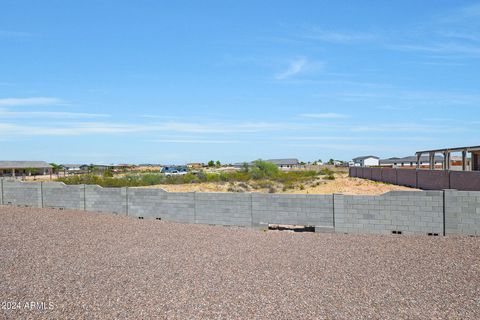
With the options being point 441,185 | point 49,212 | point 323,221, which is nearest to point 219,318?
point 323,221

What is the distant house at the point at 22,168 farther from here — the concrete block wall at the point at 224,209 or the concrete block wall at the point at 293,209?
the concrete block wall at the point at 293,209

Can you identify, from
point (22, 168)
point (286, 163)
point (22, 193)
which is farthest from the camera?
point (286, 163)

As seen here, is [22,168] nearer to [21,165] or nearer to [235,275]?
[21,165]

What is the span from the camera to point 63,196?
24.5 meters

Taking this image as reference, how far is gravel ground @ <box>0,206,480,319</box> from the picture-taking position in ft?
27.5

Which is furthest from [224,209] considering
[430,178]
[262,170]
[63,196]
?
[262,170]

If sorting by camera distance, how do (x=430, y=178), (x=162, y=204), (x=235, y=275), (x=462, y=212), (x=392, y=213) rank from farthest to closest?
(x=430, y=178) → (x=162, y=204) → (x=392, y=213) → (x=462, y=212) → (x=235, y=275)

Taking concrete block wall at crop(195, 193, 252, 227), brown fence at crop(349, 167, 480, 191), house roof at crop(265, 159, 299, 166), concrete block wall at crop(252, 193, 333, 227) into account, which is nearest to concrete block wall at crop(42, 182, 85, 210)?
concrete block wall at crop(195, 193, 252, 227)

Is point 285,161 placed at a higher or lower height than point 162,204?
higher

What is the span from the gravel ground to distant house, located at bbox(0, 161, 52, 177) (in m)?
75.6

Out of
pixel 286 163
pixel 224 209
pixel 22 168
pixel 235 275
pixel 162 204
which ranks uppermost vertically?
pixel 22 168

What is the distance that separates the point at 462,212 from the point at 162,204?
12658 mm

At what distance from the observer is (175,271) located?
11.1 meters

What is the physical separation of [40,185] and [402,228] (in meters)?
20.0
